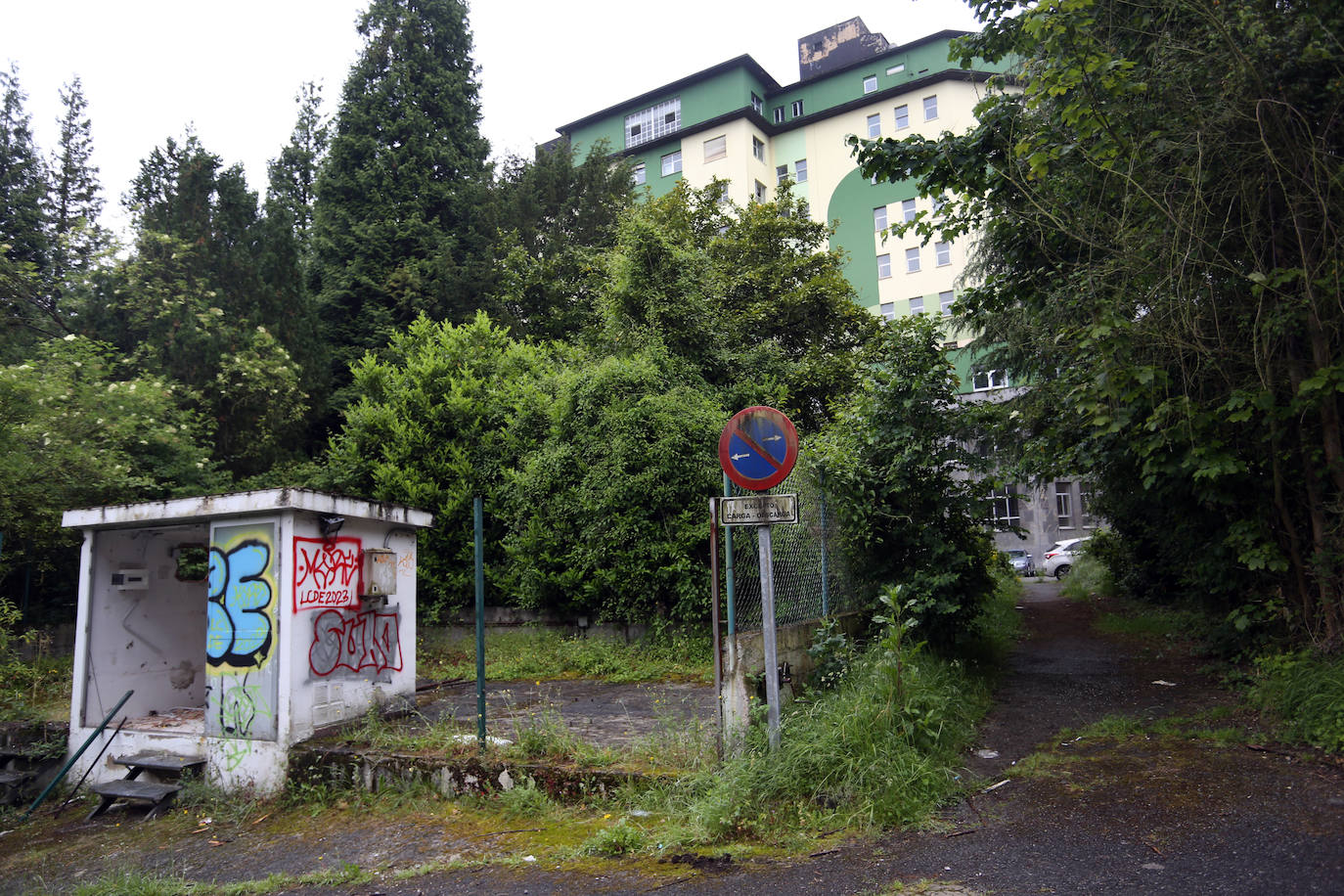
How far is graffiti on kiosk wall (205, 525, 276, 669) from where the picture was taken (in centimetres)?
685

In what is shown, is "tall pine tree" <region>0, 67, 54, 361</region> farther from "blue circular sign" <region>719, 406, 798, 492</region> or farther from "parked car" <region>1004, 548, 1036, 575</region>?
"parked car" <region>1004, 548, 1036, 575</region>

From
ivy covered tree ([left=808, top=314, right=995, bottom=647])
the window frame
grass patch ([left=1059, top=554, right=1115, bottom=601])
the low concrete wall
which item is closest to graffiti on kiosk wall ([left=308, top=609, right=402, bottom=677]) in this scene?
the low concrete wall

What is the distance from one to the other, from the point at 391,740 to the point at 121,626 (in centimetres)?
413

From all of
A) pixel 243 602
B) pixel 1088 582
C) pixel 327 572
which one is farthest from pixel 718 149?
pixel 243 602

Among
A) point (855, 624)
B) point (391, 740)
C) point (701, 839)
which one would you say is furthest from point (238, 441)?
point (701, 839)

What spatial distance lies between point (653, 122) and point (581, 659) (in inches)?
1401

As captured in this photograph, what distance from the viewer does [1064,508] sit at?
125 feet

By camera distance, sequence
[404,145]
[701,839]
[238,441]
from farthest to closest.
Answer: [404,145]
[238,441]
[701,839]

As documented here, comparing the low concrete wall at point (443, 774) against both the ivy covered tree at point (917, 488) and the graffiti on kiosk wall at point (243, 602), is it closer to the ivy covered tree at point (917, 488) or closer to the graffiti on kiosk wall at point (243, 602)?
the graffiti on kiosk wall at point (243, 602)

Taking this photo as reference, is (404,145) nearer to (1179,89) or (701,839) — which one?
(1179,89)

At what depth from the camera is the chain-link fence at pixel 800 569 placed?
6988mm

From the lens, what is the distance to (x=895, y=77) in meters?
36.7

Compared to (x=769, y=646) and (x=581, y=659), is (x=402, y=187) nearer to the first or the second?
(x=581, y=659)

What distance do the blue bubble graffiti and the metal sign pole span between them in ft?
14.0
